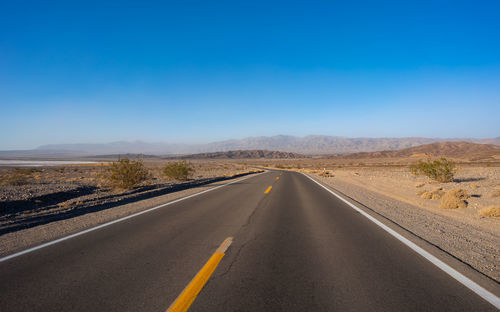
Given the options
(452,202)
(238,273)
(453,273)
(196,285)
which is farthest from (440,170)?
(196,285)

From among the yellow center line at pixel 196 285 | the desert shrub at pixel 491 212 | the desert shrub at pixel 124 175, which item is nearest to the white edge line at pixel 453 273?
the yellow center line at pixel 196 285

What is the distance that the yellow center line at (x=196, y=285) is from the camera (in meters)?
3.04

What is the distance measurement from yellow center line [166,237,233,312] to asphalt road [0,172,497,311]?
3.4 inches

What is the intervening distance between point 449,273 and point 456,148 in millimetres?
141993

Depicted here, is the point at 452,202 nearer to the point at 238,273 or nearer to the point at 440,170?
the point at 238,273

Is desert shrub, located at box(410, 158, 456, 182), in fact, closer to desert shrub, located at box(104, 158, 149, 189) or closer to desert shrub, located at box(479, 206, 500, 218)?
desert shrub, located at box(479, 206, 500, 218)

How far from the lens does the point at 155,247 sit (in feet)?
16.9

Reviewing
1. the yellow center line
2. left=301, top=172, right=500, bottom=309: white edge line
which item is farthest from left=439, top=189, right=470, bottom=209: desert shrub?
the yellow center line

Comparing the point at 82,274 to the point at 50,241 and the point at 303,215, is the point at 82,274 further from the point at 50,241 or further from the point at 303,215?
the point at 303,215

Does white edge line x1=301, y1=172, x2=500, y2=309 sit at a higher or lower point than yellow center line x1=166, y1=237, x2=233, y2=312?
lower

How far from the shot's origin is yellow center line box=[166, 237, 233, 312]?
304 cm

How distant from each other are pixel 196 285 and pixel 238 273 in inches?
26.5

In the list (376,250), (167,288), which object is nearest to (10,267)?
(167,288)

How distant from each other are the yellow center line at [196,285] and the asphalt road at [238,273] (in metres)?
0.09
